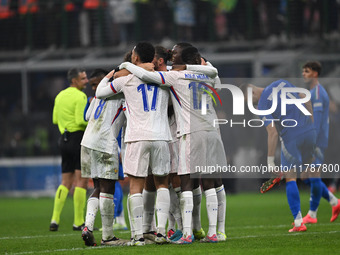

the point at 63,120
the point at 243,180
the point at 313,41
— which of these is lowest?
the point at 243,180

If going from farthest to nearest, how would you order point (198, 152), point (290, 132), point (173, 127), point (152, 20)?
point (152, 20) → point (290, 132) → point (173, 127) → point (198, 152)

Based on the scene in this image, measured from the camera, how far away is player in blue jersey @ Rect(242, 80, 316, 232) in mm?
9727

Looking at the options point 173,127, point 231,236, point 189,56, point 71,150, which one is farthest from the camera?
point 71,150

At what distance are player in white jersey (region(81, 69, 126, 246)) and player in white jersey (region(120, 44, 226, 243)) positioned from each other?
2.07ft

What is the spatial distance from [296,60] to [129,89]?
13415 mm

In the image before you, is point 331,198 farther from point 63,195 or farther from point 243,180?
point 243,180

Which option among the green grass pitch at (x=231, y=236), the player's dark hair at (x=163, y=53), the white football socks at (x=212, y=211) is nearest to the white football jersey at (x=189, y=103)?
the player's dark hair at (x=163, y=53)

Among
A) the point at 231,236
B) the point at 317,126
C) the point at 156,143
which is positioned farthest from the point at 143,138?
the point at 317,126

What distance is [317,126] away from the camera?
37.0 feet

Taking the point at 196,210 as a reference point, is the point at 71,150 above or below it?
above

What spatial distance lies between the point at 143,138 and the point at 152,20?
1566 cm

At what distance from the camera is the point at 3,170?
21719mm

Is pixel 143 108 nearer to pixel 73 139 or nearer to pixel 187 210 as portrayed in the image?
pixel 187 210

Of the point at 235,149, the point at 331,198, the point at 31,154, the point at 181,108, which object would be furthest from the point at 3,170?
the point at 181,108
